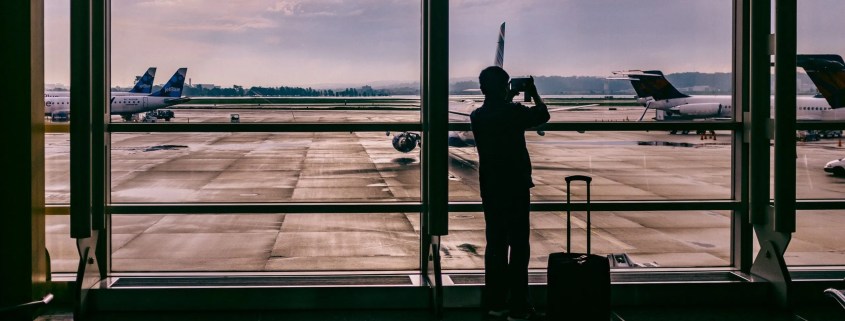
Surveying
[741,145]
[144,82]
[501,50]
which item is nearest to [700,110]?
[741,145]

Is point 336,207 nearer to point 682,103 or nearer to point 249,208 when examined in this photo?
point 249,208

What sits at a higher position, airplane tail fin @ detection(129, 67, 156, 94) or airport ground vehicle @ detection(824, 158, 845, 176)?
airplane tail fin @ detection(129, 67, 156, 94)

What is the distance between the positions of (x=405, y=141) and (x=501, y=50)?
951 mm

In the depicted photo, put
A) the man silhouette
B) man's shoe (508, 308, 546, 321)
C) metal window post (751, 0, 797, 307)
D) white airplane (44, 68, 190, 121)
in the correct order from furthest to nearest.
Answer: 1. white airplane (44, 68, 190, 121)
2. metal window post (751, 0, 797, 307)
3. man's shoe (508, 308, 546, 321)
4. the man silhouette

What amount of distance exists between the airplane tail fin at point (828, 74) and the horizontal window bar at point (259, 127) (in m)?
3.11

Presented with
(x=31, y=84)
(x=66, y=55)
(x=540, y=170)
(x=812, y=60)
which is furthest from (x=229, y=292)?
(x=812, y=60)

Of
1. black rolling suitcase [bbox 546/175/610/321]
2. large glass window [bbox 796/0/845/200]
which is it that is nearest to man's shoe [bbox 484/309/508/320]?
black rolling suitcase [bbox 546/175/610/321]

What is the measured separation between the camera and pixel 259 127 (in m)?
4.96

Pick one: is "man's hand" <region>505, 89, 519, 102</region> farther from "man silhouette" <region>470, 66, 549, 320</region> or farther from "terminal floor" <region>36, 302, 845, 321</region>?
"terminal floor" <region>36, 302, 845, 321</region>

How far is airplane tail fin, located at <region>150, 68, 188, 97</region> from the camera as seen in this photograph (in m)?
4.87

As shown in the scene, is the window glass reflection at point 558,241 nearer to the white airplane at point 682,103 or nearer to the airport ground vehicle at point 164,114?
the white airplane at point 682,103

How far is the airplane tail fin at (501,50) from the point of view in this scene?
203 inches

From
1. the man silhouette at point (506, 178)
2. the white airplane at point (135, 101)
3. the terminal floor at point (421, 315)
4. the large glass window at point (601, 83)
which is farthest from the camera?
the large glass window at point (601, 83)
